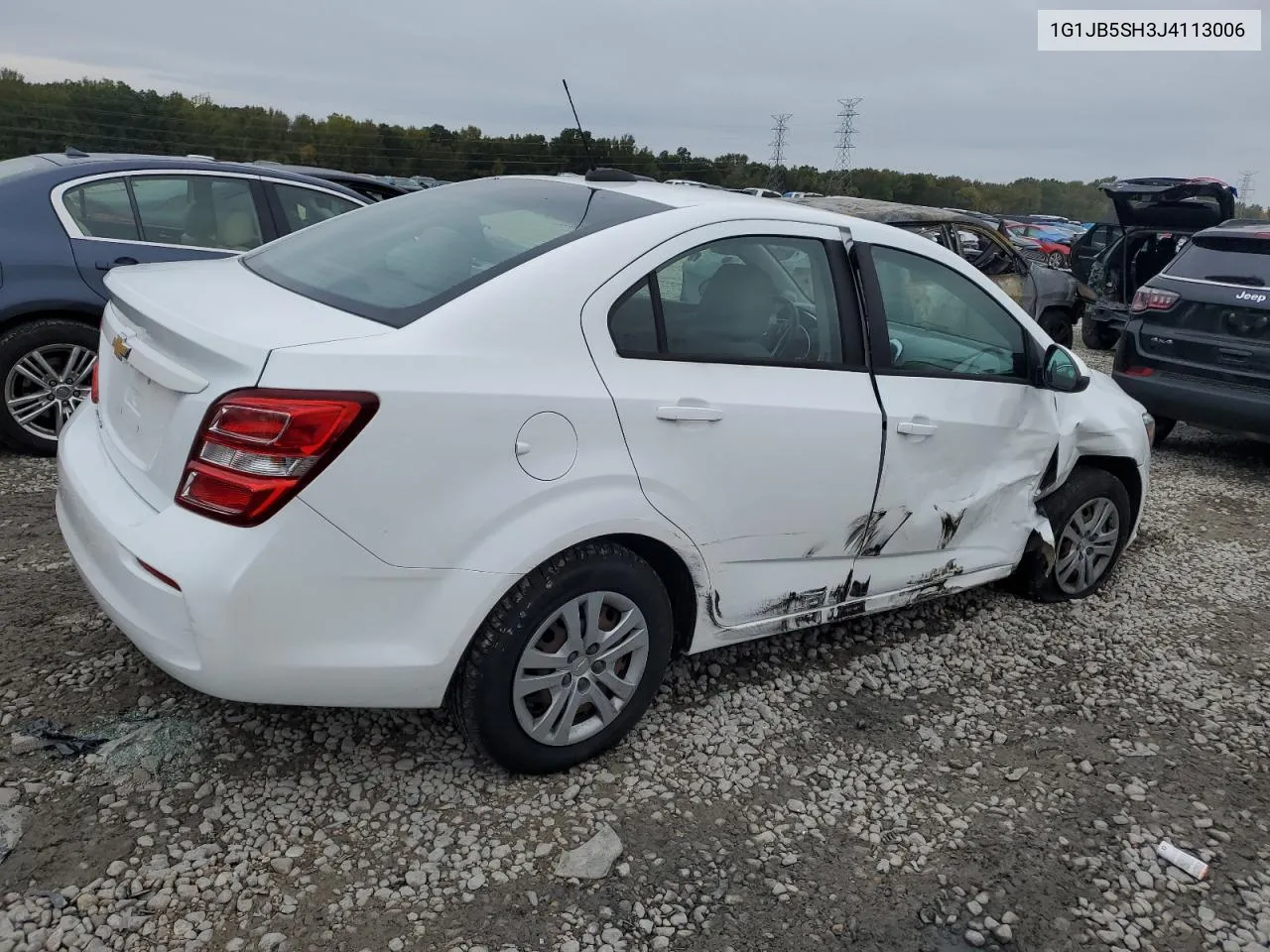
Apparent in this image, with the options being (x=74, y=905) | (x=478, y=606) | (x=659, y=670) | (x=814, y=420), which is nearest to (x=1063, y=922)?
(x=659, y=670)

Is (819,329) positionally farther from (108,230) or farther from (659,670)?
(108,230)

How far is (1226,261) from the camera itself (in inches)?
263

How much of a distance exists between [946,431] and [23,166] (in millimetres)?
5207

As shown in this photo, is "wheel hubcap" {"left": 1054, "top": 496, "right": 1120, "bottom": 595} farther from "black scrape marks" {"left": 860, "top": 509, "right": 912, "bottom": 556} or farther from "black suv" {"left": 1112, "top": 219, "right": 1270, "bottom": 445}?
"black suv" {"left": 1112, "top": 219, "right": 1270, "bottom": 445}

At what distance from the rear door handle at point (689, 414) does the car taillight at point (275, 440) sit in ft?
2.64

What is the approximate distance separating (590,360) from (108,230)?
397 centimetres

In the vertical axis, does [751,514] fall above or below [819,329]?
below

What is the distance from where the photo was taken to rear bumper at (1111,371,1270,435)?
629 cm

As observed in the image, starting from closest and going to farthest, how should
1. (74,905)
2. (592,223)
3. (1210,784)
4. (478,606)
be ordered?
(74,905) → (478,606) → (592,223) → (1210,784)

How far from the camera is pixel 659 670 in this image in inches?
113

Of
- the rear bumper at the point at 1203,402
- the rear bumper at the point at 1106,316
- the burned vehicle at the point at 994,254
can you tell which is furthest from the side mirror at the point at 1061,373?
the rear bumper at the point at 1106,316

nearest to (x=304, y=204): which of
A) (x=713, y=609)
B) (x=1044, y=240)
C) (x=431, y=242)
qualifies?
(x=431, y=242)

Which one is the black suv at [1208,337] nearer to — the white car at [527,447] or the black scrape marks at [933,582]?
the white car at [527,447]

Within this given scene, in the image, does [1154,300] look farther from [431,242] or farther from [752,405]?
[431,242]
